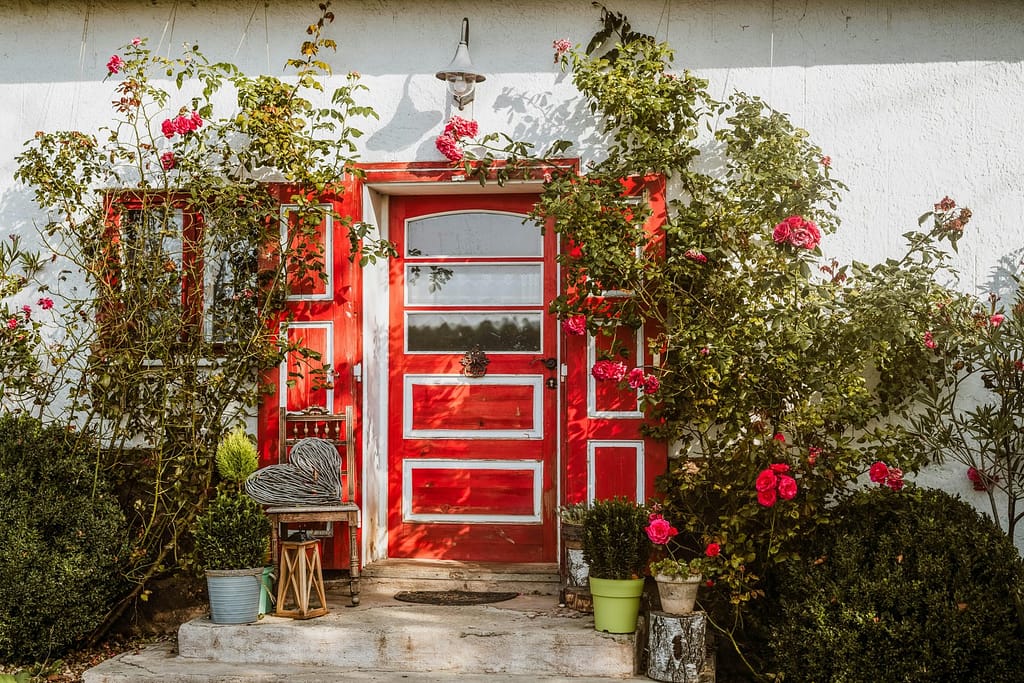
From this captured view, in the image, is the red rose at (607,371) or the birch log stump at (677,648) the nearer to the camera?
the birch log stump at (677,648)

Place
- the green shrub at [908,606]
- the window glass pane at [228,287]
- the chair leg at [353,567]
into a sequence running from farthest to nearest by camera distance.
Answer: the window glass pane at [228,287] → the chair leg at [353,567] → the green shrub at [908,606]

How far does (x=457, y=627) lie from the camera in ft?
16.6

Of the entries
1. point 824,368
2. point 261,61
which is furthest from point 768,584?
point 261,61

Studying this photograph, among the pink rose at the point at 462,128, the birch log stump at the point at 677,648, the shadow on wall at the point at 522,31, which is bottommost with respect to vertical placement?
the birch log stump at the point at 677,648

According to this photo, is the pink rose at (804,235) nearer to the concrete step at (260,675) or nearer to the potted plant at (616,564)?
the potted plant at (616,564)

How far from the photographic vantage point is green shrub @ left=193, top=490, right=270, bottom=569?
16.9ft

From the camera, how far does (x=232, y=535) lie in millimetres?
5172

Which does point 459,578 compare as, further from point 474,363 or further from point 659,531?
point 659,531

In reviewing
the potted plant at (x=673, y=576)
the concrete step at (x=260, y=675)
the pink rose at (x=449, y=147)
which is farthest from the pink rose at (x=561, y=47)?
the concrete step at (x=260, y=675)

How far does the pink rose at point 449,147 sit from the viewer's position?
5.65 meters

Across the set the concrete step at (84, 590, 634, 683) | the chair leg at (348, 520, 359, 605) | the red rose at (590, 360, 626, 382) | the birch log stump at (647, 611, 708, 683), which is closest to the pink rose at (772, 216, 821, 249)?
the red rose at (590, 360, 626, 382)

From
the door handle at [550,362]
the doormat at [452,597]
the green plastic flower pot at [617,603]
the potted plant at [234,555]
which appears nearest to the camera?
the green plastic flower pot at [617,603]

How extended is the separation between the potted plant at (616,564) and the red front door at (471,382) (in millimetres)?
1065

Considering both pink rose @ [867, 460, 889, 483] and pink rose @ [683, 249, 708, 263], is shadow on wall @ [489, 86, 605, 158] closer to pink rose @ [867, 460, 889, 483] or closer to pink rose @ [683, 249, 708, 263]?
pink rose @ [683, 249, 708, 263]
